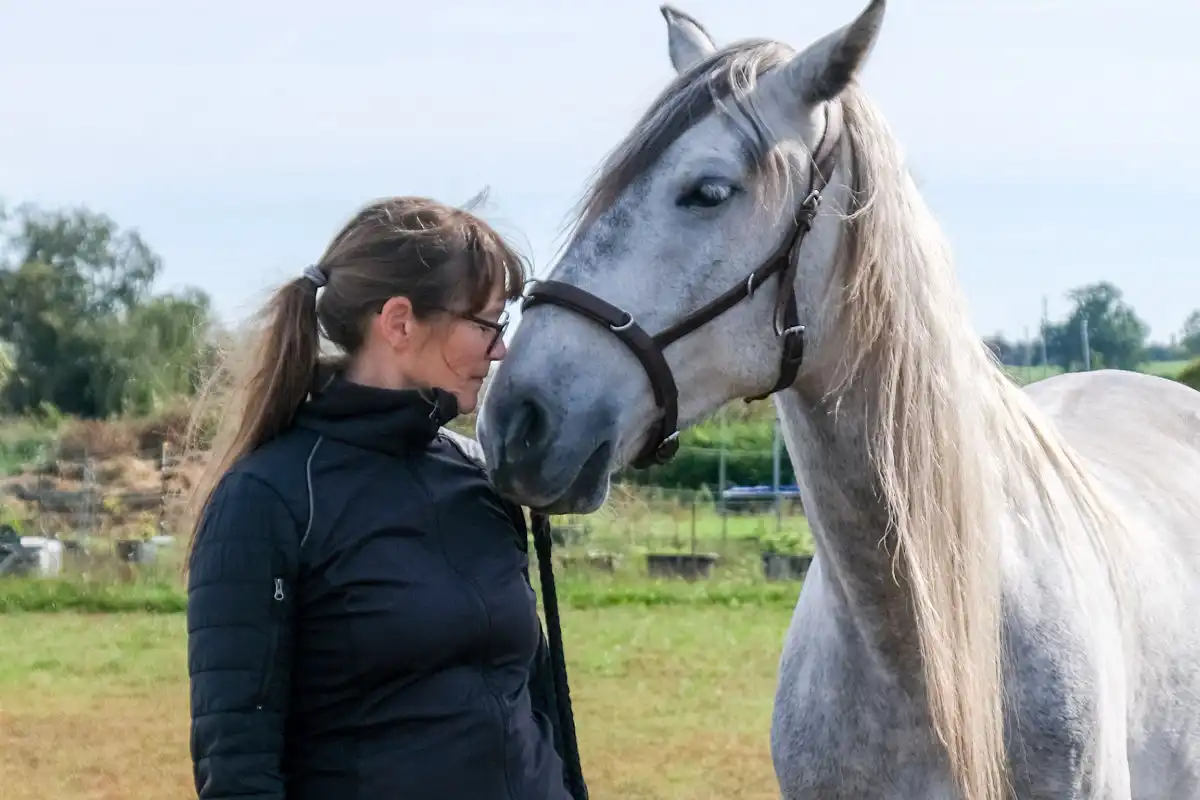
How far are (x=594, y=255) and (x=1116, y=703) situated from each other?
1.27m

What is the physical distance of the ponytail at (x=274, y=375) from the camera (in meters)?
1.72

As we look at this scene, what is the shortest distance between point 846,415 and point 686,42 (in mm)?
755

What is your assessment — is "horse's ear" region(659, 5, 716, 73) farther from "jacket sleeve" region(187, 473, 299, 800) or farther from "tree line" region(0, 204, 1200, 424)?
"tree line" region(0, 204, 1200, 424)

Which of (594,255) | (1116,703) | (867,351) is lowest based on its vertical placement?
(1116,703)

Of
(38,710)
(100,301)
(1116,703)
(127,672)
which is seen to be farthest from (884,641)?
(100,301)

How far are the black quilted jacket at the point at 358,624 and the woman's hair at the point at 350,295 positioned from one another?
2.1 inches

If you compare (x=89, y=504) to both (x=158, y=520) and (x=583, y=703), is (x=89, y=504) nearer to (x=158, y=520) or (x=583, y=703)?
(x=158, y=520)

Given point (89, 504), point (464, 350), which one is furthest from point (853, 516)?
point (89, 504)

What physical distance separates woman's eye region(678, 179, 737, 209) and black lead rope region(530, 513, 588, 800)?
518 mm

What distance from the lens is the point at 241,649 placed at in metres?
1.50

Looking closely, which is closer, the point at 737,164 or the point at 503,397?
the point at 503,397

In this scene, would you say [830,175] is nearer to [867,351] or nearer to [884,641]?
[867,351]

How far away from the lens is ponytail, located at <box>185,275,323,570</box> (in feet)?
5.64

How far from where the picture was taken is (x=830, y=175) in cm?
194
